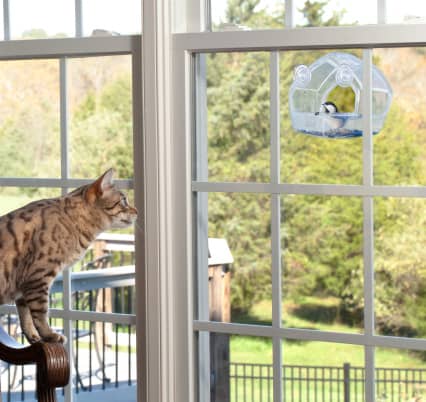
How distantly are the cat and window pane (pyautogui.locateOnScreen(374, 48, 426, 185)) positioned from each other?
2.31 ft

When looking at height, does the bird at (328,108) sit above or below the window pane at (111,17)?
below

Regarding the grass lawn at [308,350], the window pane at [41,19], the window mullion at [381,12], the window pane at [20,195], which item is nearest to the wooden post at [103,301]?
the window pane at [20,195]

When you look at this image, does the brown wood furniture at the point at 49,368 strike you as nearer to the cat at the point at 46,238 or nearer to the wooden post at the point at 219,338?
the cat at the point at 46,238

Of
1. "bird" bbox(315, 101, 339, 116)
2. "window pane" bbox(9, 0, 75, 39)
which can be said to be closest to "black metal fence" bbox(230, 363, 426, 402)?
"bird" bbox(315, 101, 339, 116)

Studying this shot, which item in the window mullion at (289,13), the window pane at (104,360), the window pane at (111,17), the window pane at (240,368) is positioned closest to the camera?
the window mullion at (289,13)

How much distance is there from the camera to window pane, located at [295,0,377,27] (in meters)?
2.20

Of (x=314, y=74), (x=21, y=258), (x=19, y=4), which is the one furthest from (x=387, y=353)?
(x=19, y=4)

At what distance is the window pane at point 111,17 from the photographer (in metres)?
2.46

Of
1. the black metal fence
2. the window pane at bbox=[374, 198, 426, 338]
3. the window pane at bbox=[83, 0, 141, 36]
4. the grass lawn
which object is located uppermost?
the window pane at bbox=[83, 0, 141, 36]

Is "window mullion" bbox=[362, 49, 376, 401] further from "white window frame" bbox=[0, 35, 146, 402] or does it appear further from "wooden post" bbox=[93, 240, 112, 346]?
"wooden post" bbox=[93, 240, 112, 346]

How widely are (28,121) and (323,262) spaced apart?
1011 millimetres

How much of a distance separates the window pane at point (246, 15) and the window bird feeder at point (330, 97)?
0.15m

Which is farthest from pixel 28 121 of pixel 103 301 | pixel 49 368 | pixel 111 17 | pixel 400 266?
pixel 400 266

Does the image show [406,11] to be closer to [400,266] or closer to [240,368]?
[400,266]
